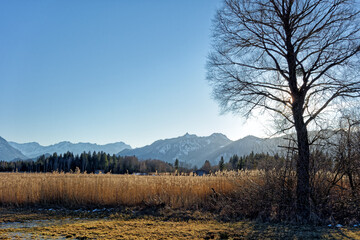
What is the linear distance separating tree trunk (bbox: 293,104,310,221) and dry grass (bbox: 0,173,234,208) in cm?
429

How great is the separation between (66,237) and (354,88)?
9.66m

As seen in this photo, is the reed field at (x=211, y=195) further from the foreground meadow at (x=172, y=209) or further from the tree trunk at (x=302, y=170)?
the tree trunk at (x=302, y=170)

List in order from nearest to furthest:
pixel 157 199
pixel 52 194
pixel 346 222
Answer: pixel 346 222, pixel 157 199, pixel 52 194

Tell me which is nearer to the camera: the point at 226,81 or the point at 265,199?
the point at 265,199

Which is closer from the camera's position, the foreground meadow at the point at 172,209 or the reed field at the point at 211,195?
the foreground meadow at the point at 172,209

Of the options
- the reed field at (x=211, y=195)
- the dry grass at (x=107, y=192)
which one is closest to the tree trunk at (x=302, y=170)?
the reed field at (x=211, y=195)

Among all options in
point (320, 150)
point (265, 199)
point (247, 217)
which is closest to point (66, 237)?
Result: point (247, 217)

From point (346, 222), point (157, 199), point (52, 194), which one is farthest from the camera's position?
point (52, 194)

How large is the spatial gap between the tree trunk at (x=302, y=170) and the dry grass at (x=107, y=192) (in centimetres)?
429

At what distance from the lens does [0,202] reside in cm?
1259

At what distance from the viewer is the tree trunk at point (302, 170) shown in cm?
865

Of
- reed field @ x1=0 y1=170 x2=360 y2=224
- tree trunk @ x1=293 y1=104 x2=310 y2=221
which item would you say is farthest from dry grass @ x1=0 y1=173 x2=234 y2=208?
tree trunk @ x1=293 y1=104 x2=310 y2=221

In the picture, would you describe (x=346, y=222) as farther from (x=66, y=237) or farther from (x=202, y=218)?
(x=66, y=237)

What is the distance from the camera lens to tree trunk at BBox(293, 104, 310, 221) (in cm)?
865
